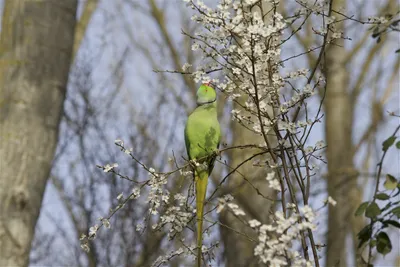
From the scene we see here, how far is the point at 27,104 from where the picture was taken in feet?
9.42

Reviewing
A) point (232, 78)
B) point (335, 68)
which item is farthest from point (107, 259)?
point (335, 68)

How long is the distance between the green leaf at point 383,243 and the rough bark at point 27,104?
6.14 feet

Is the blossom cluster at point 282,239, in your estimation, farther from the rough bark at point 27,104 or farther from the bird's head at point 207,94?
the rough bark at point 27,104

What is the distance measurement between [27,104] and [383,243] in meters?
2.03

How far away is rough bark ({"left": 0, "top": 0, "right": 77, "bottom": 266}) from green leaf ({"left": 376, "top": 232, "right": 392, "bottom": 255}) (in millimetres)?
1873

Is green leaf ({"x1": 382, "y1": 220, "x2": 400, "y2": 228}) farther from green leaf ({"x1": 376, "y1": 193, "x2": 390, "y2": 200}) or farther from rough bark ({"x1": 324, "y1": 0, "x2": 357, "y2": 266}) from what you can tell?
rough bark ({"x1": 324, "y1": 0, "x2": 357, "y2": 266})

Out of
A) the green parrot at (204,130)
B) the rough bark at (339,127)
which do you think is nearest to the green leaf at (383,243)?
the green parrot at (204,130)

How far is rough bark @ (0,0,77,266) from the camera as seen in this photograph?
2.74 m

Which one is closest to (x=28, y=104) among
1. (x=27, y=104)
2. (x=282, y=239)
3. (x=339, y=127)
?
(x=27, y=104)

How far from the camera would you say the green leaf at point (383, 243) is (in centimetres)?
120

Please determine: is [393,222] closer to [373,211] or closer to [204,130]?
[373,211]

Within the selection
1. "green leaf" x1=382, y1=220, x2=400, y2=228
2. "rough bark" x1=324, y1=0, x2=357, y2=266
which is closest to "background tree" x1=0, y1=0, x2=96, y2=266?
"green leaf" x1=382, y1=220, x2=400, y2=228

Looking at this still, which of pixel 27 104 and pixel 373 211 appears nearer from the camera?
pixel 373 211

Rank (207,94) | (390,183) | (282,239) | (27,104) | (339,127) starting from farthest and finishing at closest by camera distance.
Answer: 1. (339,127)
2. (27,104)
3. (207,94)
4. (390,183)
5. (282,239)
